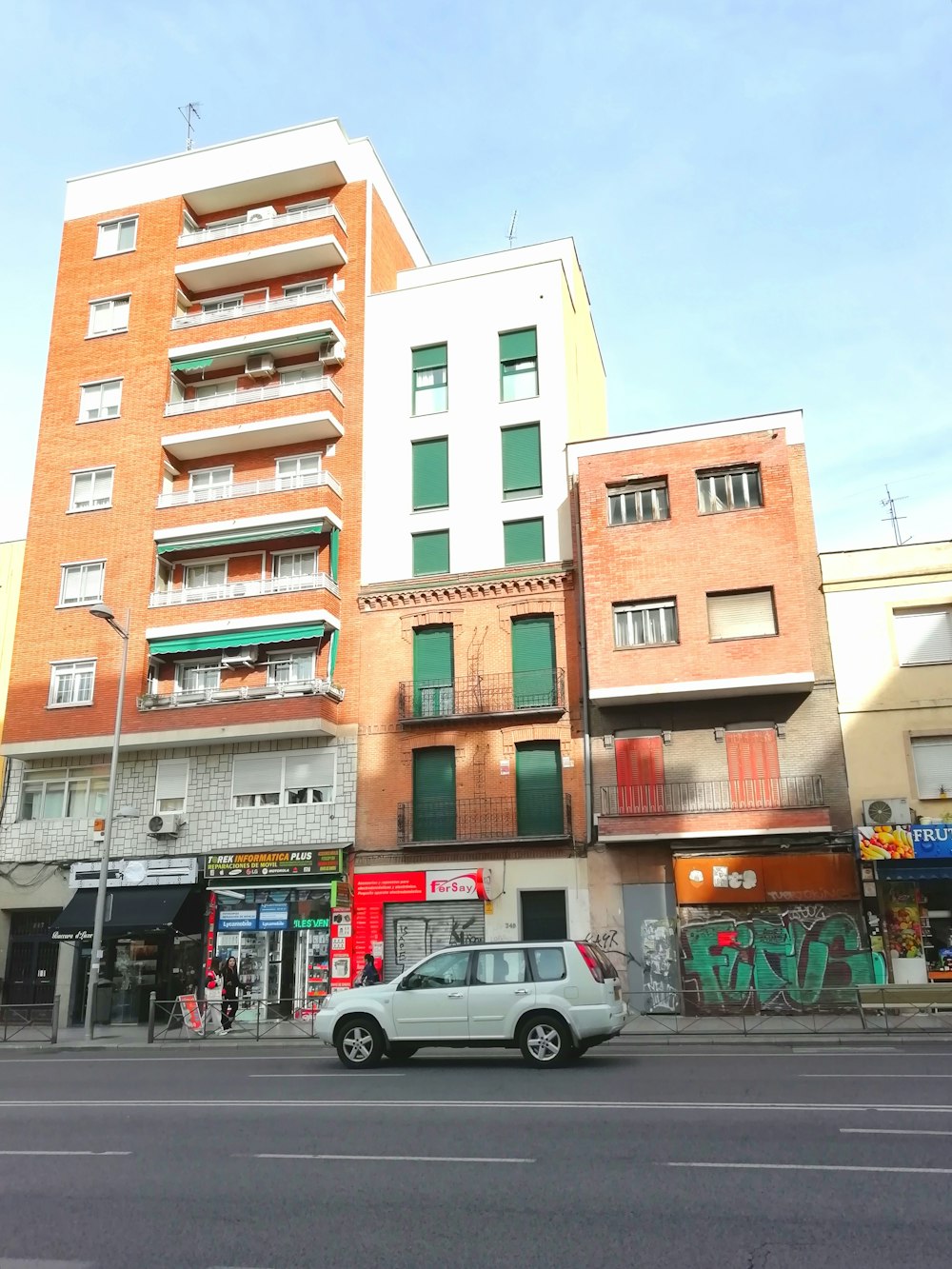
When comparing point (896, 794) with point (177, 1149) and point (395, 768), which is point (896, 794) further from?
point (177, 1149)

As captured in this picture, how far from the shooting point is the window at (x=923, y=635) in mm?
23281

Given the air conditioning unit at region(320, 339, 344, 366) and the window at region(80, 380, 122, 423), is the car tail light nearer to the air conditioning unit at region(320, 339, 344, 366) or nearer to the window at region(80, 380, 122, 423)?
the air conditioning unit at region(320, 339, 344, 366)

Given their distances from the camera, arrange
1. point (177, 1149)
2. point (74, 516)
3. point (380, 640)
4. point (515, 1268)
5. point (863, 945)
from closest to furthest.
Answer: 1. point (515, 1268)
2. point (177, 1149)
3. point (863, 945)
4. point (380, 640)
5. point (74, 516)

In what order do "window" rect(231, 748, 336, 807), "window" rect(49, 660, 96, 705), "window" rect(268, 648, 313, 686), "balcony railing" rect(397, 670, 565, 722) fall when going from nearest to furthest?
"balcony railing" rect(397, 670, 565, 722) → "window" rect(231, 748, 336, 807) → "window" rect(268, 648, 313, 686) → "window" rect(49, 660, 96, 705)

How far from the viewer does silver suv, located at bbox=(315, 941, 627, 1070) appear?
13469mm

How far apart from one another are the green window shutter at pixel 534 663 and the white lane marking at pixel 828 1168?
17.5 metres

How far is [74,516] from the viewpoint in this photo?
29188 millimetres

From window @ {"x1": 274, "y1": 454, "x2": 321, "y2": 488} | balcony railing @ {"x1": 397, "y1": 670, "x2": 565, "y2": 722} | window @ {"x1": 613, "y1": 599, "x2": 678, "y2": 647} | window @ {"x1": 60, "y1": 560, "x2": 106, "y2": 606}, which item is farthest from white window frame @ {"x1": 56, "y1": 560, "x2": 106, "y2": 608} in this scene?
window @ {"x1": 613, "y1": 599, "x2": 678, "y2": 647}

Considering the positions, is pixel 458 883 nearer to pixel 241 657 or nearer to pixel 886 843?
pixel 241 657

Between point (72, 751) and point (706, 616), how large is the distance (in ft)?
54.9

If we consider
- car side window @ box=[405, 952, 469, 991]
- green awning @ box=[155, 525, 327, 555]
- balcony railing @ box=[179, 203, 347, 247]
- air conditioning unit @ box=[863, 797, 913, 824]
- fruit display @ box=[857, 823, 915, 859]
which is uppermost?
balcony railing @ box=[179, 203, 347, 247]

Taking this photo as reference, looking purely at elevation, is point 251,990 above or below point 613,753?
below

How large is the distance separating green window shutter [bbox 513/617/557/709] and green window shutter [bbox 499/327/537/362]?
25.5ft

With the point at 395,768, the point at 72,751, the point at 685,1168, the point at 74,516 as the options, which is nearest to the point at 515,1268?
the point at 685,1168
